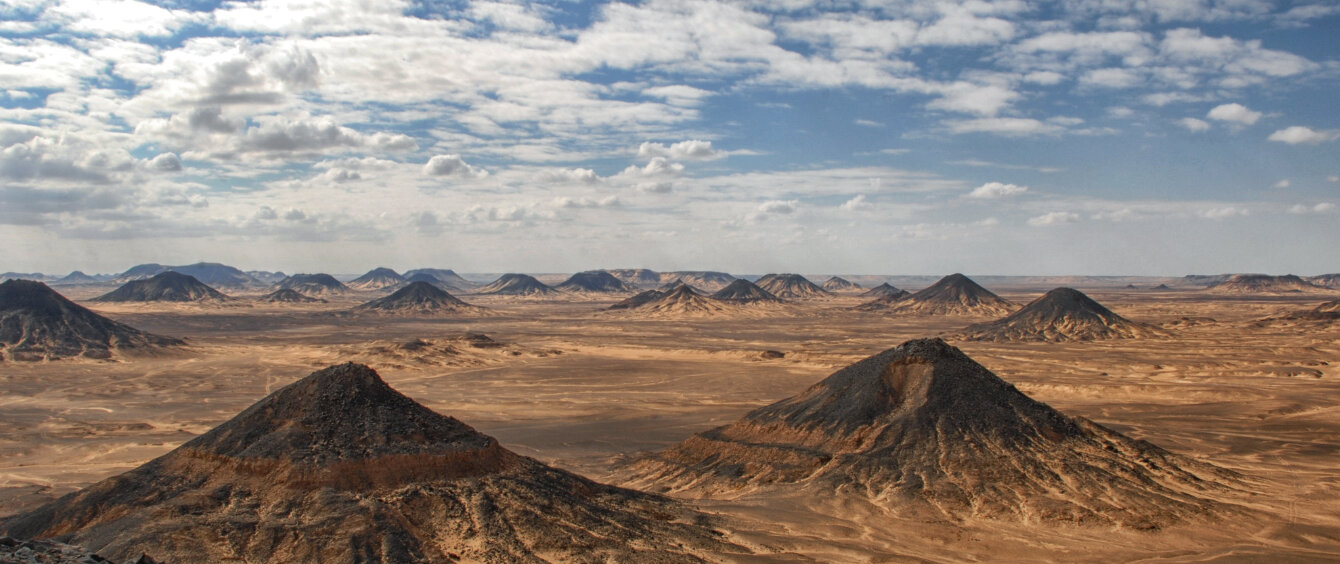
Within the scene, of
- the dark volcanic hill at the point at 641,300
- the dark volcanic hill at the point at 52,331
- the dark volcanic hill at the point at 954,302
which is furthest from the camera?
the dark volcanic hill at the point at 641,300

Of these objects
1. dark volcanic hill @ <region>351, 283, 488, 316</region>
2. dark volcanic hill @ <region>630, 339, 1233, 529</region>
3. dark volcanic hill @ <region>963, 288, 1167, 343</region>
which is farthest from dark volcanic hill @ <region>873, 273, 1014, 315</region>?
dark volcanic hill @ <region>630, 339, 1233, 529</region>

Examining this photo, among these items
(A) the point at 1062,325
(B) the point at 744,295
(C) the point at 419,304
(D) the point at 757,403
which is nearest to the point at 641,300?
(B) the point at 744,295

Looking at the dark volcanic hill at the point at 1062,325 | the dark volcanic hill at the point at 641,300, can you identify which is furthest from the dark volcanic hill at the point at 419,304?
the dark volcanic hill at the point at 1062,325

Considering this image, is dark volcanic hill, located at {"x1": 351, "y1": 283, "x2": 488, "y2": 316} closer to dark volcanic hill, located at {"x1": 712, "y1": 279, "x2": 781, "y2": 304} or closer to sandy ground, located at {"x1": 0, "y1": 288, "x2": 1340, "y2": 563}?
sandy ground, located at {"x1": 0, "y1": 288, "x2": 1340, "y2": 563}

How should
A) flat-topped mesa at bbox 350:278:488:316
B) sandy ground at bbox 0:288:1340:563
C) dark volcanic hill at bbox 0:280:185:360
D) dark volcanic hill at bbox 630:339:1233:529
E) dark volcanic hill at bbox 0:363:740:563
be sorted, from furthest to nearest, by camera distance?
flat-topped mesa at bbox 350:278:488:316 < dark volcanic hill at bbox 0:280:185:360 < dark volcanic hill at bbox 630:339:1233:529 < sandy ground at bbox 0:288:1340:563 < dark volcanic hill at bbox 0:363:740:563

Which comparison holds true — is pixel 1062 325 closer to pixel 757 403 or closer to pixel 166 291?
pixel 757 403

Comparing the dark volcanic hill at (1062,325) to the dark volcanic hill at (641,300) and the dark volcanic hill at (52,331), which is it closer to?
the dark volcanic hill at (641,300)
